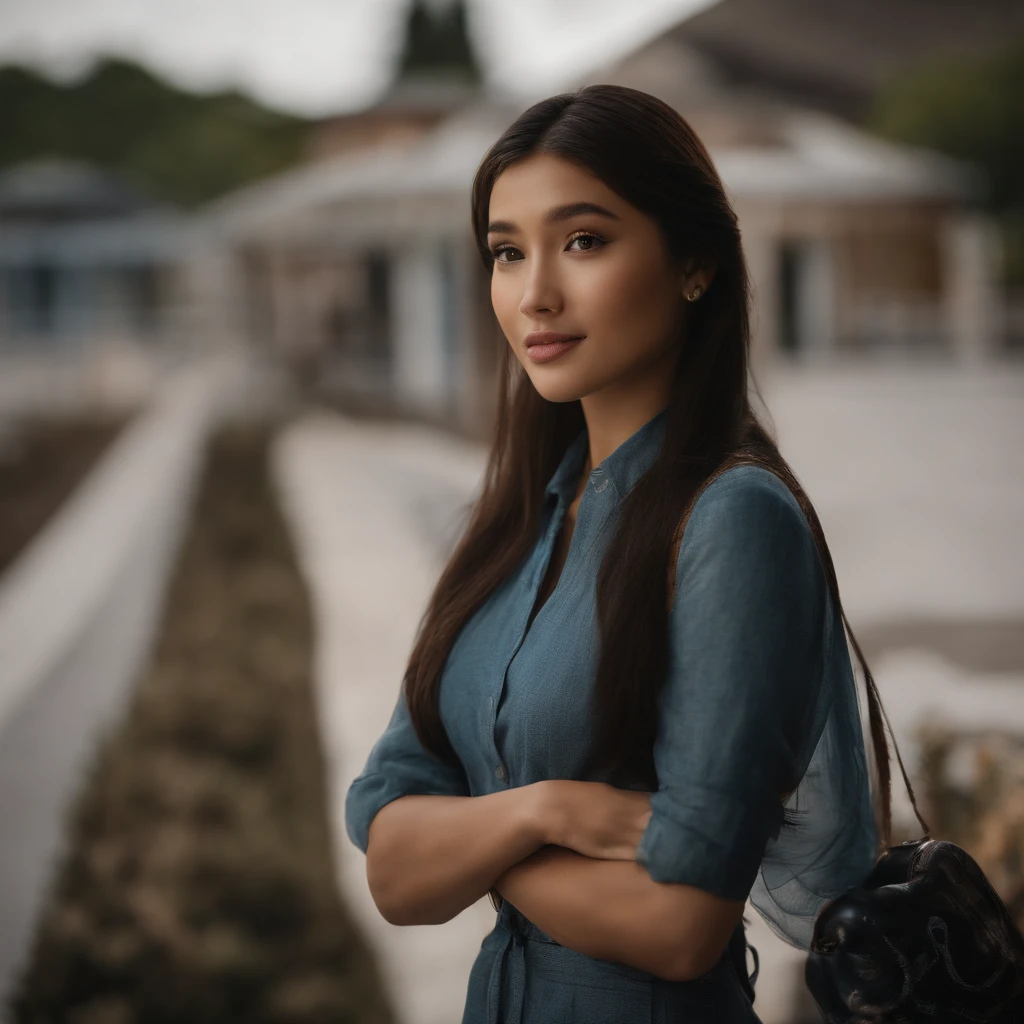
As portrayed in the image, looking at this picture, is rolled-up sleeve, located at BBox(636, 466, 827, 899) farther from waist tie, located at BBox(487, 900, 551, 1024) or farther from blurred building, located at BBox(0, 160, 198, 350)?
blurred building, located at BBox(0, 160, 198, 350)

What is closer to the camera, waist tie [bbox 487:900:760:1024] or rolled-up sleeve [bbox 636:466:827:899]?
rolled-up sleeve [bbox 636:466:827:899]

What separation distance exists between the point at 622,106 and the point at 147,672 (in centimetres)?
490

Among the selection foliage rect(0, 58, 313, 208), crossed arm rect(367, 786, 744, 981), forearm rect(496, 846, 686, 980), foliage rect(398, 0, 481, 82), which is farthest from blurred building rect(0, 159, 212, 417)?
forearm rect(496, 846, 686, 980)

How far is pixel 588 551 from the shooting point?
1.12 m

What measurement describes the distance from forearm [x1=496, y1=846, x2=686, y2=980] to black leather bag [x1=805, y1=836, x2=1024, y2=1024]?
169mm

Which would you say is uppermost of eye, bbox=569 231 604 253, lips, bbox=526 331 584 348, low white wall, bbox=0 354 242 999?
eye, bbox=569 231 604 253

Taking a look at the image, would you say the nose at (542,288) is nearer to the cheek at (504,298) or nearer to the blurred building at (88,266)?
the cheek at (504,298)

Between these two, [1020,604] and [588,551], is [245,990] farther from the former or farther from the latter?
[588,551]

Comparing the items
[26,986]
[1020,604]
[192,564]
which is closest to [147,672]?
[192,564]

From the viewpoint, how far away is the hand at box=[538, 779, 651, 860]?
1008 mm

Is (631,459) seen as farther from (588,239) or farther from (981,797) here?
(981,797)

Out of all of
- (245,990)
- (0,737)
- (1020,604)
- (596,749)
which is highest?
(596,749)

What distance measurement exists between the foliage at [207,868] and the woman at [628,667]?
2.29 m

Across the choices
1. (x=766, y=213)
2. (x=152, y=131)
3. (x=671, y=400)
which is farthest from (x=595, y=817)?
(x=152, y=131)
